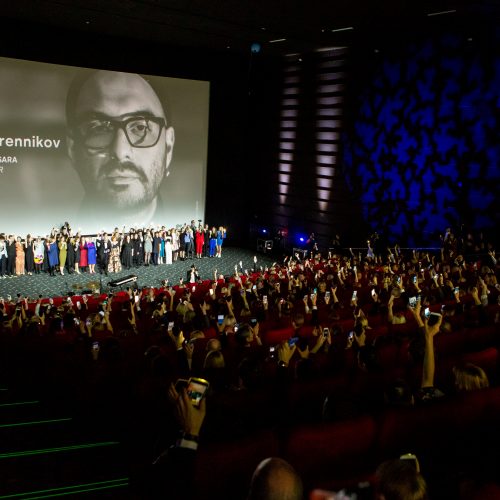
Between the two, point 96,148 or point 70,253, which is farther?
point 96,148

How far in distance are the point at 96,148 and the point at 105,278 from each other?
16.2ft

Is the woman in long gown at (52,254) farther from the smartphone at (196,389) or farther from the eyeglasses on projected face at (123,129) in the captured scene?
the smartphone at (196,389)

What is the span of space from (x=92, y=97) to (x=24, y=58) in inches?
93.0

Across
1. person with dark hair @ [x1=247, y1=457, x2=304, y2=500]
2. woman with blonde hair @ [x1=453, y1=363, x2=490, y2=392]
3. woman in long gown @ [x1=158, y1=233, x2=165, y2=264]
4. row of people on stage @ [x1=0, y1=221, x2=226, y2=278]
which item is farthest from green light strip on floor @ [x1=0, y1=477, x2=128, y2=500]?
woman in long gown @ [x1=158, y1=233, x2=165, y2=264]

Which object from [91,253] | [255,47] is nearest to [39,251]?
[91,253]

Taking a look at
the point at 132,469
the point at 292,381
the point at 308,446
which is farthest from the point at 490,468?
the point at 132,469

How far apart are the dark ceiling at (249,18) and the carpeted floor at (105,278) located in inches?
303

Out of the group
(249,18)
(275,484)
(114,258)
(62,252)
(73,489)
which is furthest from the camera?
(114,258)

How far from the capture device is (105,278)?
17078mm

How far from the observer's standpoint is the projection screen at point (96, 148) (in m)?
17.7

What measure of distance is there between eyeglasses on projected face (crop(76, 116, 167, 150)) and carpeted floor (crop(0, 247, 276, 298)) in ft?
15.0

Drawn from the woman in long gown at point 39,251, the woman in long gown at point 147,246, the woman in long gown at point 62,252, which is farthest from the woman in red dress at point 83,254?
the woman in long gown at point 147,246

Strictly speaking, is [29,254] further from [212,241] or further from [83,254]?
[212,241]

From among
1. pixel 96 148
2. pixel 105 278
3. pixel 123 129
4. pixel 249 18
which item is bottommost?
pixel 105 278
